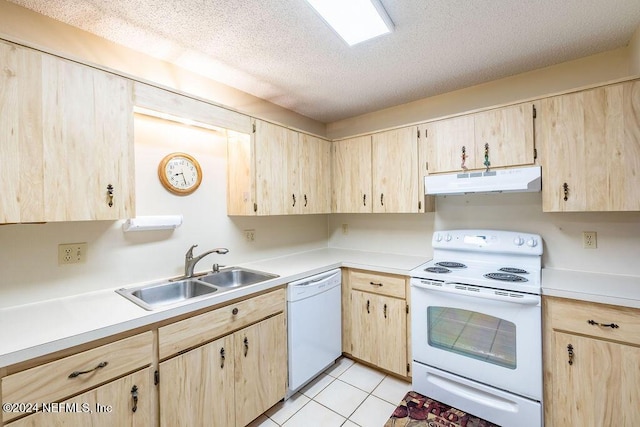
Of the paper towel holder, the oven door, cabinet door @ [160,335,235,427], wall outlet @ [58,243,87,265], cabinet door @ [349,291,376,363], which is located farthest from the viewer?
cabinet door @ [349,291,376,363]

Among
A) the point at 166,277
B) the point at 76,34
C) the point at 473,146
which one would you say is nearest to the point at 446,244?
the point at 473,146

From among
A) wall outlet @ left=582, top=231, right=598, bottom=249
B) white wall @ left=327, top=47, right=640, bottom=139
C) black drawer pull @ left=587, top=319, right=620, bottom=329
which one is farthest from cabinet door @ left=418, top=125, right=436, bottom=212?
black drawer pull @ left=587, top=319, right=620, bottom=329

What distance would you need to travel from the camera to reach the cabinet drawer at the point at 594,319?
143cm

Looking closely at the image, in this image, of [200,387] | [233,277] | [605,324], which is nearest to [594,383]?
[605,324]

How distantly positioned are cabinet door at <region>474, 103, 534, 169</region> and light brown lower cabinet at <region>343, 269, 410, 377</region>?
114cm

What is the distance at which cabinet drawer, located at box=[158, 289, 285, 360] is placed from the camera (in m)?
1.40

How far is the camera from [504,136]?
2021 millimetres

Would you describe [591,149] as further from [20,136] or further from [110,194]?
[20,136]

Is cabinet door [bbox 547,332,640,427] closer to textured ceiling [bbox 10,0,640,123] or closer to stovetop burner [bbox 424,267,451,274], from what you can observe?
stovetop burner [bbox 424,267,451,274]

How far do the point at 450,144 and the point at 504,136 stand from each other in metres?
0.36

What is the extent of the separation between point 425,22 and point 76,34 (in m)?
2.00

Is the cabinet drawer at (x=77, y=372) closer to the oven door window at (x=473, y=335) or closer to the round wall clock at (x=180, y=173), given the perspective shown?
the round wall clock at (x=180, y=173)

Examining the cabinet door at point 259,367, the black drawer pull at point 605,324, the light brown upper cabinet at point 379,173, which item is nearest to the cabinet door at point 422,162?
the light brown upper cabinet at point 379,173

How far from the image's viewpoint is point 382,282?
2307 millimetres
